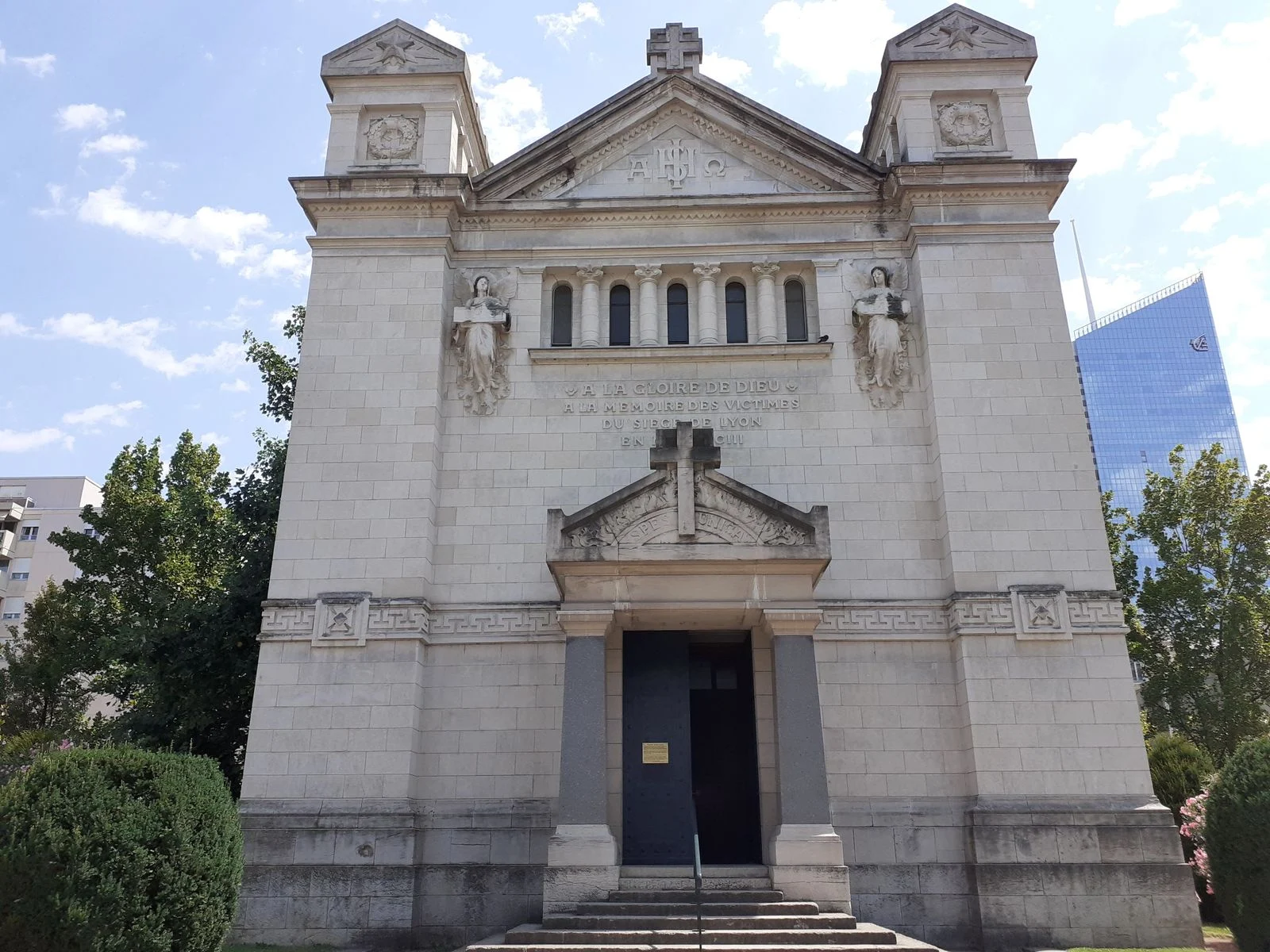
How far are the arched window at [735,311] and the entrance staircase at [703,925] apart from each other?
932 cm

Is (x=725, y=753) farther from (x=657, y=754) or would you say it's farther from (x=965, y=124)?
(x=965, y=124)

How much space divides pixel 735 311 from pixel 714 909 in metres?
10.5

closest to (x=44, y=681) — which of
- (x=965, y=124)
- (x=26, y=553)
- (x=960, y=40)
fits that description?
(x=965, y=124)

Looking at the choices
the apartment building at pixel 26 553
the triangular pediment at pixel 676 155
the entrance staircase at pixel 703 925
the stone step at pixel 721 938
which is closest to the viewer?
the entrance staircase at pixel 703 925

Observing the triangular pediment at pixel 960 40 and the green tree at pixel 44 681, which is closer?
the triangular pediment at pixel 960 40

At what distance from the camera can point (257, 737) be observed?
14938mm

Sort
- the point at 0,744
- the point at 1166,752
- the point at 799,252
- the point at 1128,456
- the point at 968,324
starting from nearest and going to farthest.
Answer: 1. the point at 968,324
2. the point at 799,252
3. the point at 1166,752
4. the point at 0,744
5. the point at 1128,456

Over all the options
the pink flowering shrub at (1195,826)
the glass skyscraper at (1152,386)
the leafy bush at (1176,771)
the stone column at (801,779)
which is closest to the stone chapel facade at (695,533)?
the stone column at (801,779)

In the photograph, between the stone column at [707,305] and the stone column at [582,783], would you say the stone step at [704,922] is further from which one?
the stone column at [707,305]

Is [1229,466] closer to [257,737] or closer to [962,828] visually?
[962,828]

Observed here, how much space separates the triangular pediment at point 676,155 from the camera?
728 inches

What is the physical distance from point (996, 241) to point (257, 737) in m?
15.1

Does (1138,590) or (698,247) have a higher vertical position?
(698,247)

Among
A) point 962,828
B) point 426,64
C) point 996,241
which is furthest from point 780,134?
point 962,828
